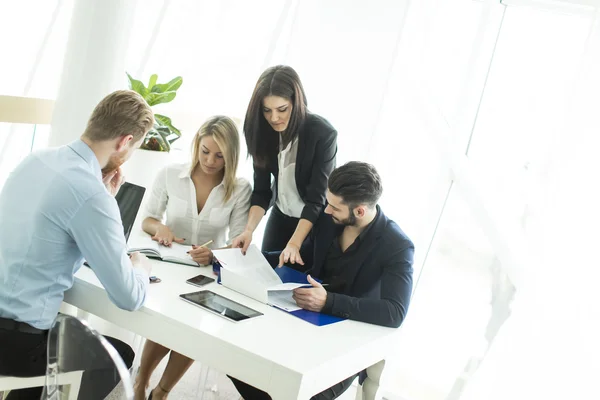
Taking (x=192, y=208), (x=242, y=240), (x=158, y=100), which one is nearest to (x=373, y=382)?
(x=242, y=240)

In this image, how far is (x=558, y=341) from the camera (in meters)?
2.74

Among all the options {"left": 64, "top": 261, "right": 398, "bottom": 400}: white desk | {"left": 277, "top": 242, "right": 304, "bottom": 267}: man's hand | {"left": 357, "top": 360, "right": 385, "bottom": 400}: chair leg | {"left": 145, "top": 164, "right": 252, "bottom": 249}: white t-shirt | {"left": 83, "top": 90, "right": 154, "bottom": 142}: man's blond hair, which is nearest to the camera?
{"left": 64, "top": 261, "right": 398, "bottom": 400}: white desk

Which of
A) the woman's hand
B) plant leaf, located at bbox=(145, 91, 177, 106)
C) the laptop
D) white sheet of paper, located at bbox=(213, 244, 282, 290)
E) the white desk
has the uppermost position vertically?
plant leaf, located at bbox=(145, 91, 177, 106)

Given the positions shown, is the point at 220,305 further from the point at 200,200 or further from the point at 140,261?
the point at 200,200

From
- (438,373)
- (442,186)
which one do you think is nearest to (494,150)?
(442,186)

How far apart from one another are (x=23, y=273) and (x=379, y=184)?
1174mm

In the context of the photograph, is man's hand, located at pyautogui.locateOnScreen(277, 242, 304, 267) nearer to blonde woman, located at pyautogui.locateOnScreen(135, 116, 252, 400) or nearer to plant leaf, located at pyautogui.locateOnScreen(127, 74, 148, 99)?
blonde woman, located at pyautogui.locateOnScreen(135, 116, 252, 400)

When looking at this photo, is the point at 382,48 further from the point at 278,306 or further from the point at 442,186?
the point at 278,306

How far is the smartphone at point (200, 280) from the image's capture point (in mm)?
2266

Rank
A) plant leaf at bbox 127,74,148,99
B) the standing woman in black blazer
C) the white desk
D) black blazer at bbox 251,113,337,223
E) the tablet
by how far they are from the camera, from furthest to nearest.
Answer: plant leaf at bbox 127,74,148,99, black blazer at bbox 251,113,337,223, the standing woman in black blazer, the tablet, the white desk

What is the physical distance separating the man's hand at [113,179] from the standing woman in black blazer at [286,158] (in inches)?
21.4

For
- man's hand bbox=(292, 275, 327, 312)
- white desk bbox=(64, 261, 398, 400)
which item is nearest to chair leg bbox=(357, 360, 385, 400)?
white desk bbox=(64, 261, 398, 400)

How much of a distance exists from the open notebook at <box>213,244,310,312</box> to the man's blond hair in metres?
0.59

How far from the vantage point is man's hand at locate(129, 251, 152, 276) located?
216 cm
